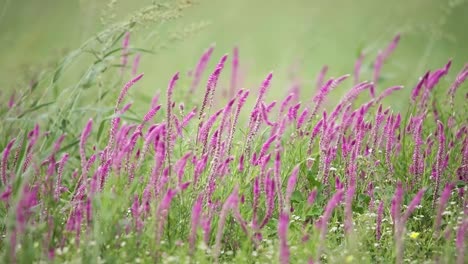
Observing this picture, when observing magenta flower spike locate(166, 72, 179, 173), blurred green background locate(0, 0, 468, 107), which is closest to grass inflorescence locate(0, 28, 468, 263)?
magenta flower spike locate(166, 72, 179, 173)

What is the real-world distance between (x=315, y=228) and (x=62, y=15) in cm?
875

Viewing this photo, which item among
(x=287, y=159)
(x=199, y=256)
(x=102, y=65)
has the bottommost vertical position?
(x=199, y=256)

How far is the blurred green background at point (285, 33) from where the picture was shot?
8570 millimetres

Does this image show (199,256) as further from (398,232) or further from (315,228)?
(398,232)

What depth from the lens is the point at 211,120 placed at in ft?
10.8

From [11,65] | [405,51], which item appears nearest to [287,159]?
[11,65]

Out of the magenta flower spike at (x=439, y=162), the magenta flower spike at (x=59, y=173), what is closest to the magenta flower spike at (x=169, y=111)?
the magenta flower spike at (x=59, y=173)

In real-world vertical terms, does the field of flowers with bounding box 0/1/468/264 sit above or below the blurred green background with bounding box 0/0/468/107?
below

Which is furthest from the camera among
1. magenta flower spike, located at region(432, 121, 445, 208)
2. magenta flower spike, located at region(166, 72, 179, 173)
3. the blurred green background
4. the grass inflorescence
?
the blurred green background

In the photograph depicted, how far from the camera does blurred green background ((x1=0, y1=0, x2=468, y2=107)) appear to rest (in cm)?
857

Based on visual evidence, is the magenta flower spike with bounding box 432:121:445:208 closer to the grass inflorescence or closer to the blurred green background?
the grass inflorescence

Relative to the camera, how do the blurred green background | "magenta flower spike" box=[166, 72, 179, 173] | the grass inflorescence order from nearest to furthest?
the grass inflorescence, "magenta flower spike" box=[166, 72, 179, 173], the blurred green background

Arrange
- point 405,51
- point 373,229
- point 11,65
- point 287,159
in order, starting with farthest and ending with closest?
point 405,51 < point 11,65 < point 287,159 < point 373,229

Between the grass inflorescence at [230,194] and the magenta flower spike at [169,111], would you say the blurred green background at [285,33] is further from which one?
the magenta flower spike at [169,111]
